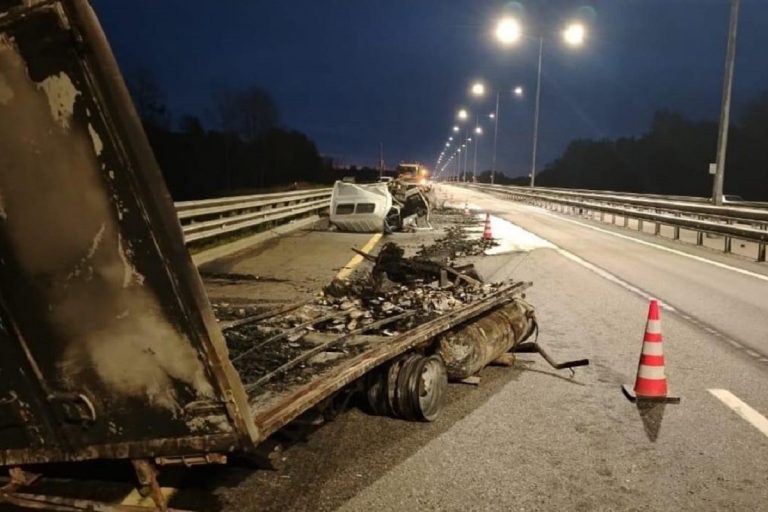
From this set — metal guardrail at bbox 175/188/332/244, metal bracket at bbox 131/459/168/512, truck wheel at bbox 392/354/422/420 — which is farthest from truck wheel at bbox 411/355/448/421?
metal guardrail at bbox 175/188/332/244

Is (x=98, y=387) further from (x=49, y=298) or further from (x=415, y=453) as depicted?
(x=415, y=453)

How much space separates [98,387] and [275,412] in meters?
0.89

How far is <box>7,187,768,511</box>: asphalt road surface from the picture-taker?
401 centimetres

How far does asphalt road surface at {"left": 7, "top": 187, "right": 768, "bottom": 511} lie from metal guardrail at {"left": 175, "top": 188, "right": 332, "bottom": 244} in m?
4.72

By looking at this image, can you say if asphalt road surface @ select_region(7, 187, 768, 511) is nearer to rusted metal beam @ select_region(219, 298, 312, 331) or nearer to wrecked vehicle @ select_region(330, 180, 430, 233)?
rusted metal beam @ select_region(219, 298, 312, 331)

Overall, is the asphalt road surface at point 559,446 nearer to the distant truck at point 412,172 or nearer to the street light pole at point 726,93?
the street light pole at point 726,93

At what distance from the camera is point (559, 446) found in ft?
16.0

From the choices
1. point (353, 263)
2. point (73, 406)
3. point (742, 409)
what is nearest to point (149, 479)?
point (73, 406)

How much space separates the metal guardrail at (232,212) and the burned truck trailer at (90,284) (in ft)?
19.5

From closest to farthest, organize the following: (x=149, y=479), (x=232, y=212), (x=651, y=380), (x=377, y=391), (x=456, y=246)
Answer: (x=149, y=479), (x=377, y=391), (x=651, y=380), (x=456, y=246), (x=232, y=212)

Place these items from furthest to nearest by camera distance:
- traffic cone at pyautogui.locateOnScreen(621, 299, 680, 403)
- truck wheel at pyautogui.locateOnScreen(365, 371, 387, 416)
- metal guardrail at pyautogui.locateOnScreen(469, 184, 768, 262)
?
metal guardrail at pyautogui.locateOnScreen(469, 184, 768, 262) → traffic cone at pyautogui.locateOnScreen(621, 299, 680, 403) → truck wheel at pyautogui.locateOnScreen(365, 371, 387, 416)

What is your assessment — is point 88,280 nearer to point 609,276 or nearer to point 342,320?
point 342,320

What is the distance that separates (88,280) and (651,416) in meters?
4.32

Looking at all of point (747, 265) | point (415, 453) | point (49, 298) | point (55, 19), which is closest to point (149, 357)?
point (49, 298)
